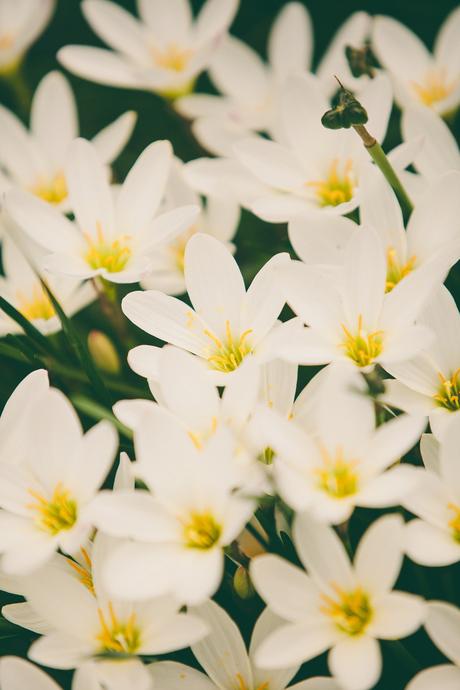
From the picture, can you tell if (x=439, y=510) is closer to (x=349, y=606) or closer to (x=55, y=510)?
(x=349, y=606)

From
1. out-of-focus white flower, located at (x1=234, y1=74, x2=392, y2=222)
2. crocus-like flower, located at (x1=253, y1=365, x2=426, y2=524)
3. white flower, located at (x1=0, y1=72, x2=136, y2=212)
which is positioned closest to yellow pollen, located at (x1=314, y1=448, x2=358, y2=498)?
crocus-like flower, located at (x1=253, y1=365, x2=426, y2=524)

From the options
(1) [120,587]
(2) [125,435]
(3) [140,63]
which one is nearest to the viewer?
(1) [120,587]

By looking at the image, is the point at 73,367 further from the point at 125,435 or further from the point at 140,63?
the point at 140,63

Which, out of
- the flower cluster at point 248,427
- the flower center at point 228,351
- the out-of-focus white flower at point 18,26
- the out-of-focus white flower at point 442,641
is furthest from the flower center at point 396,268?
the out-of-focus white flower at point 18,26

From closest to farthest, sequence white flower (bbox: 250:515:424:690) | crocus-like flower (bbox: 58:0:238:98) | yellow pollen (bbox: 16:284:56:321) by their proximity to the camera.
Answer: white flower (bbox: 250:515:424:690), yellow pollen (bbox: 16:284:56:321), crocus-like flower (bbox: 58:0:238:98)

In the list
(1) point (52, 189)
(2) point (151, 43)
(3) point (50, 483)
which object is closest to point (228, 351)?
(3) point (50, 483)

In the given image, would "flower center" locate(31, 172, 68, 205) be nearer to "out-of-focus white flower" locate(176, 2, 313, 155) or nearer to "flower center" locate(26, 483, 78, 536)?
"out-of-focus white flower" locate(176, 2, 313, 155)

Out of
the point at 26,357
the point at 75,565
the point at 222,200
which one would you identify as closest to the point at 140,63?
the point at 222,200

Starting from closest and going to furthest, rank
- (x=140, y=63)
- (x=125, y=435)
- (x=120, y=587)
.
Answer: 1. (x=120, y=587)
2. (x=125, y=435)
3. (x=140, y=63)
